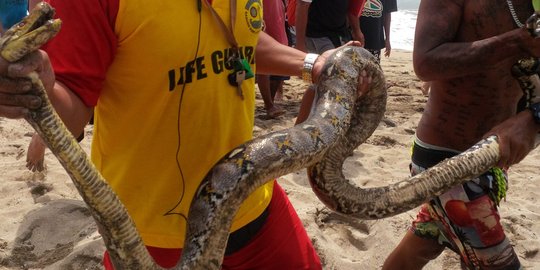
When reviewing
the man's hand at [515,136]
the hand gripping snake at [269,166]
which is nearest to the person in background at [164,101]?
the hand gripping snake at [269,166]

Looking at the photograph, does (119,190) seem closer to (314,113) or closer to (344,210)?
(314,113)

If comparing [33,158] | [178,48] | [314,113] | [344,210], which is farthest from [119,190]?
[33,158]

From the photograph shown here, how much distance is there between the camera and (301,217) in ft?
14.8

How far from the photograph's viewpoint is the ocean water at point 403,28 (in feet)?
62.9

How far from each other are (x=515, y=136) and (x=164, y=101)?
5.91ft

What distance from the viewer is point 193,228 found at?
212 cm

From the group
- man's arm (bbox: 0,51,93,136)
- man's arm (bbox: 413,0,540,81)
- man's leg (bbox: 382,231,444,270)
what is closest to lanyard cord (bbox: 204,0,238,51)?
man's arm (bbox: 0,51,93,136)

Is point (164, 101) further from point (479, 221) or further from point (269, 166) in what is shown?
point (479, 221)

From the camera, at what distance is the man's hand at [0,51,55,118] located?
1.56 metres

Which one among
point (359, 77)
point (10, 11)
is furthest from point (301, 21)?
point (359, 77)

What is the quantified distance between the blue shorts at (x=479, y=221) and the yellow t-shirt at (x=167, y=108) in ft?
4.31

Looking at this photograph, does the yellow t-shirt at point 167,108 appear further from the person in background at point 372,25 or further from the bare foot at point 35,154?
the person in background at point 372,25

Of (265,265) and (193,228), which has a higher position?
(193,228)

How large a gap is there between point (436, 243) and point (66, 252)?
2.45 meters
